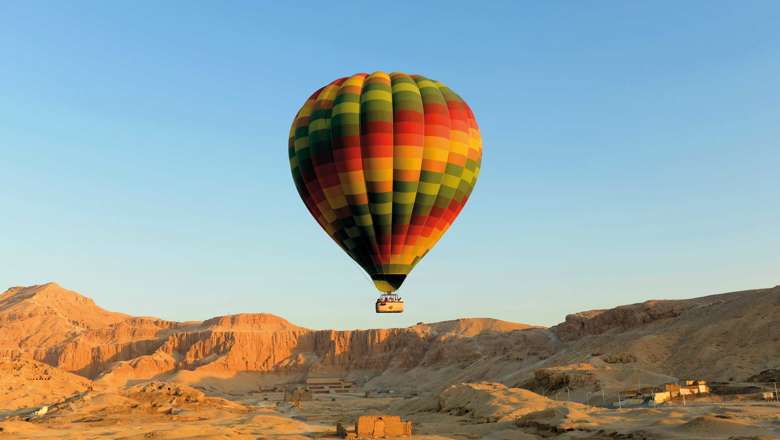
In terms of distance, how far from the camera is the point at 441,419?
188ft

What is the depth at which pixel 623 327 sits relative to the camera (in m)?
104

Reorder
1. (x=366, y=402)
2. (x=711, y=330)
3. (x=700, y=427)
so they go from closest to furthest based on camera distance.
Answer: (x=700, y=427), (x=711, y=330), (x=366, y=402)

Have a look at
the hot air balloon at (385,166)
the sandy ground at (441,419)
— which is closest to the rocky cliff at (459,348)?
the sandy ground at (441,419)

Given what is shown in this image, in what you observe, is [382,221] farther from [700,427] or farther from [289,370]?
[289,370]

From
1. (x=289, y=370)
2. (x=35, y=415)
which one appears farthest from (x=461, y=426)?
(x=289, y=370)

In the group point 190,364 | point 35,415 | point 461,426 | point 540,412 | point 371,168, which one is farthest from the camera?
point 190,364

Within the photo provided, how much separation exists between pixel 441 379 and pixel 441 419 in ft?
229

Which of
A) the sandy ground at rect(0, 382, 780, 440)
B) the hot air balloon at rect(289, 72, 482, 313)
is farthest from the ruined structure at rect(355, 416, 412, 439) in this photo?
the hot air balloon at rect(289, 72, 482, 313)

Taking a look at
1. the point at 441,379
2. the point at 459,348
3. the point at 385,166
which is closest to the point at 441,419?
the point at 385,166

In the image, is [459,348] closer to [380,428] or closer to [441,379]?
[441,379]

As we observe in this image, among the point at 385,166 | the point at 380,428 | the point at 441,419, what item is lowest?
the point at 441,419

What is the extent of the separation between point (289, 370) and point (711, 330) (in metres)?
108

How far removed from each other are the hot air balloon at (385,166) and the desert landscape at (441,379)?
1247 cm

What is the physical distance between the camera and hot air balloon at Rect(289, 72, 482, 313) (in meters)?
39.1
